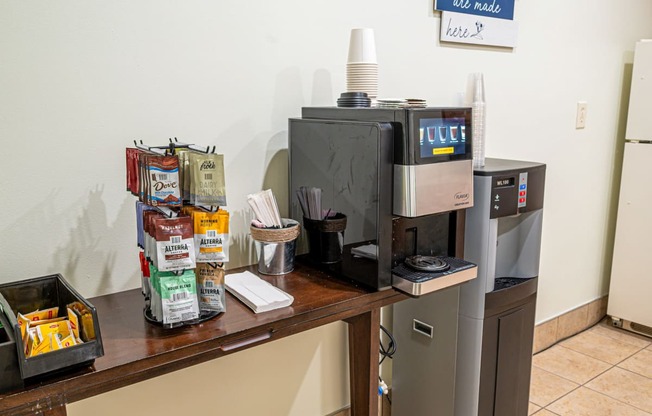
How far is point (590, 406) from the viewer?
2176 millimetres

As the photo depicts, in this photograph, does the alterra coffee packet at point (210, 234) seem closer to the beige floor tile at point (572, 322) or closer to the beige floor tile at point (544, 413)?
the beige floor tile at point (544, 413)

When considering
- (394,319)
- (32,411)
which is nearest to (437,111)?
(394,319)

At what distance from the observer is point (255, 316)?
1.15 m

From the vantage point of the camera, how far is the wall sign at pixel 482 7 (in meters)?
1.90

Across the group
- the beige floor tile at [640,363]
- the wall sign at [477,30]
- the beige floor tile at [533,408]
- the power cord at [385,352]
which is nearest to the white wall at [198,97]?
the wall sign at [477,30]

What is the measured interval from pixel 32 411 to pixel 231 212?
2.53ft

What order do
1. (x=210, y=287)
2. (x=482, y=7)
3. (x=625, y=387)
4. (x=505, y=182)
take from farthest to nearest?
(x=625, y=387) → (x=482, y=7) → (x=505, y=182) → (x=210, y=287)

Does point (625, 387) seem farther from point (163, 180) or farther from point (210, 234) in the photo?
point (163, 180)

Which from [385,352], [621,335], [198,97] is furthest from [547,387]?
[198,97]

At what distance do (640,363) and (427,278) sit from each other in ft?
6.00

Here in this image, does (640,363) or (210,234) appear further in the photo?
(640,363)

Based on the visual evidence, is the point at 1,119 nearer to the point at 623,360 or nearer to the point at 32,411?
the point at 32,411

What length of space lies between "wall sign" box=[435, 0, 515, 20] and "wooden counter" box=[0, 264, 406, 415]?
43.3 inches

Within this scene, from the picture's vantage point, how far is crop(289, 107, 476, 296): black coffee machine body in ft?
4.13
